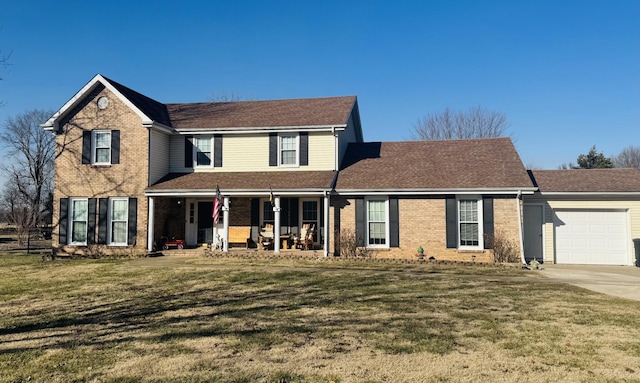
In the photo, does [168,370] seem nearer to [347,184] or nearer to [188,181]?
[347,184]

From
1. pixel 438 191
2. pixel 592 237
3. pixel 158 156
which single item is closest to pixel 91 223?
pixel 158 156

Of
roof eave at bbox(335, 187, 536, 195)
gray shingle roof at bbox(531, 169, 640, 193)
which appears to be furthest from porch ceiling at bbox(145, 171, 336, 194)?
gray shingle roof at bbox(531, 169, 640, 193)

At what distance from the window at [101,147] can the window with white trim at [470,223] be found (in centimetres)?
1619

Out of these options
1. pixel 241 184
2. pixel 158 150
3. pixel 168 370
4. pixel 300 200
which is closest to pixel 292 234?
pixel 300 200

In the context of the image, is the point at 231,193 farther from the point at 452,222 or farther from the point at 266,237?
the point at 452,222

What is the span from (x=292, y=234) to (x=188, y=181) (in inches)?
216

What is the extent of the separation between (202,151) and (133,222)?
4661mm

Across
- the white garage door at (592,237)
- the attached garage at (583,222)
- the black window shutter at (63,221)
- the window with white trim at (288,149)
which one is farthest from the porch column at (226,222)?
the white garage door at (592,237)

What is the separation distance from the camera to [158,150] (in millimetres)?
19406

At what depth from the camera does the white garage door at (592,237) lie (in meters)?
16.9

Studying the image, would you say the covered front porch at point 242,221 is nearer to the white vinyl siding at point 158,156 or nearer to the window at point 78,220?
the white vinyl siding at point 158,156

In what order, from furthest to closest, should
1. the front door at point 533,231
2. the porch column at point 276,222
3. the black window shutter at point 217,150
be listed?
the black window shutter at point 217,150 → the porch column at point 276,222 → the front door at point 533,231

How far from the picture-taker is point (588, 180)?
698 inches

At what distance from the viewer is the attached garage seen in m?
16.8
